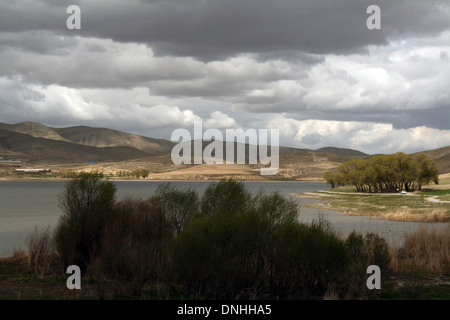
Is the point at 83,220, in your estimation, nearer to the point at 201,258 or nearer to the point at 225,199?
the point at 225,199

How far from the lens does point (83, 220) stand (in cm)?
1777

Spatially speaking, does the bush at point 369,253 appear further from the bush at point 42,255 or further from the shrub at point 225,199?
the bush at point 42,255

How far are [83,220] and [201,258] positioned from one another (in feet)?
20.4

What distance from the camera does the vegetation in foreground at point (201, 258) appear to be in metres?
13.7

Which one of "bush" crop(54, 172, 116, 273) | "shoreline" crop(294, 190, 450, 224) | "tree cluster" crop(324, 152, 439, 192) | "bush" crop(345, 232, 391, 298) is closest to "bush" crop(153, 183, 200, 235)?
"bush" crop(54, 172, 116, 273)

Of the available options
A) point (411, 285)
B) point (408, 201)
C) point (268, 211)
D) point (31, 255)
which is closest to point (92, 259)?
point (31, 255)

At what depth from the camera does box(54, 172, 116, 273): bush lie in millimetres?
17453

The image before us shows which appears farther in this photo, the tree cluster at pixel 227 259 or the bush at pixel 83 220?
the bush at pixel 83 220

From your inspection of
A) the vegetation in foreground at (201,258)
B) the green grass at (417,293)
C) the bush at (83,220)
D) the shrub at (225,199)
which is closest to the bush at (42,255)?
the vegetation in foreground at (201,258)

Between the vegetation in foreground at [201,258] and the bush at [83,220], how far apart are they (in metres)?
0.04

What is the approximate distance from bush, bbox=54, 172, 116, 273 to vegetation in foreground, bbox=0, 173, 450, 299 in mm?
36
